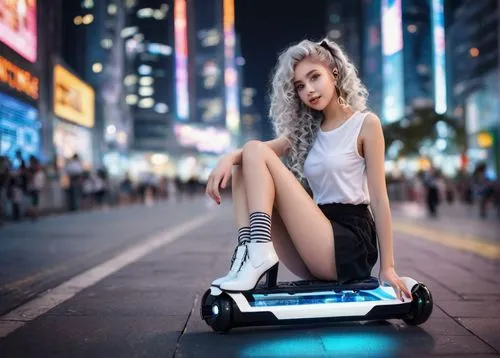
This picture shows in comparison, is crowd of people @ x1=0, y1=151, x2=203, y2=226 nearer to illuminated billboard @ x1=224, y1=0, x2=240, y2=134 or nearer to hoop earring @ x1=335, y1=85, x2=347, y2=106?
hoop earring @ x1=335, y1=85, x2=347, y2=106

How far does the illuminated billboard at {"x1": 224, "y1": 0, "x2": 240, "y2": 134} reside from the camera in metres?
142

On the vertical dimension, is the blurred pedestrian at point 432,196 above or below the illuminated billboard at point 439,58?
below

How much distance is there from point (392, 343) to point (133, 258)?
4085 mm

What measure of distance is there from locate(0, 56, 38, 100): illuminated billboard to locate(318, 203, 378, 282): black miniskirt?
14.5 metres

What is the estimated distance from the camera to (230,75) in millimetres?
146375

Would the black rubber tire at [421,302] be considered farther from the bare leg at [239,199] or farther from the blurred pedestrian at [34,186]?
the blurred pedestrian at [34,186]

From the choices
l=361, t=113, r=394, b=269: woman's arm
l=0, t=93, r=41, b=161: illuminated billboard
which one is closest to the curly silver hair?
l=361, t=113, r=394, b=269: woman's arm

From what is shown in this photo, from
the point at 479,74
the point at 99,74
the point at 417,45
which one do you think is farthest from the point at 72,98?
the point at 479,74

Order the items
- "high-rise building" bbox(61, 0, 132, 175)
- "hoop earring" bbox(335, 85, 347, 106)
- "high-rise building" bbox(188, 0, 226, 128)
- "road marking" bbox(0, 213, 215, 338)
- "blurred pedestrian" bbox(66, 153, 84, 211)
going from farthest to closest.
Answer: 1. "high-rise building" bbox(188, 0, 226, 128)
2. "high-rise building" bbox(61, 0, 132, 175)
3. "blurred pedestrian" bbox(66, 153, 84, 211)
4. "road marking" bbox(0, 213, 215, 338)
5. "hoop earring" bbox(335, 85, 347, 106)

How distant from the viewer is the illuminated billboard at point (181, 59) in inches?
4304

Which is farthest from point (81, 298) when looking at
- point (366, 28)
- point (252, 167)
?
point (366, 28)

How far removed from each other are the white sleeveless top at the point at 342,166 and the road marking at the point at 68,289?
171 centimetres

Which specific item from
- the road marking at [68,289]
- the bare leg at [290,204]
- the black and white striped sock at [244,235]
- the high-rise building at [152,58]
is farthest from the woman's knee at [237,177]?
the high-rise building at [152,58]

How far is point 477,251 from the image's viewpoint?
23.1 ft
